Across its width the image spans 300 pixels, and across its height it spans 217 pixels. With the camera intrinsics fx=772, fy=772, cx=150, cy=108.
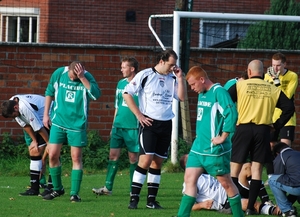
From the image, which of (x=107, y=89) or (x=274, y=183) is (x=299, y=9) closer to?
(x=107, y=89)

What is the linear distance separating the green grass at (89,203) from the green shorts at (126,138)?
740mm

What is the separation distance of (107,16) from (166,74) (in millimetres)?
8985

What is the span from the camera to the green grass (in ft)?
32.0

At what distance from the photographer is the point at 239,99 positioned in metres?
9.89

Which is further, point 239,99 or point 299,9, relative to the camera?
point 299,9

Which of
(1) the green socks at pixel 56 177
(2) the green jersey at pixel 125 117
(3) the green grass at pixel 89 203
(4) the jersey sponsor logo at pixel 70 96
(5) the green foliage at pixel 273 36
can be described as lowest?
(3) the green grass at pixel 89 203

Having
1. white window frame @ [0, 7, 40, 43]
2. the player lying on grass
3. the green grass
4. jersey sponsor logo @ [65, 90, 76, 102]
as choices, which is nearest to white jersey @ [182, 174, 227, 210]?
the player lying on grass

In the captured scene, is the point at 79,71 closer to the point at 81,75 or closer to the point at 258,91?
the point at 81,75

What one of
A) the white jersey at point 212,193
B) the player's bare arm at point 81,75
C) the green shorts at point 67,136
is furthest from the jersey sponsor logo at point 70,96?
the white jersey at point 212,193

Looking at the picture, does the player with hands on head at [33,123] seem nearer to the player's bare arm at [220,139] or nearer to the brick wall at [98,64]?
the brick wall at [98,64]

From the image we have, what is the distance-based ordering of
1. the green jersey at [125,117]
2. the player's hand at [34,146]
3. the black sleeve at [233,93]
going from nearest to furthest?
the black sleeve at [233,93] → the player's hand at [34,146] → the green jersey at [125,117]

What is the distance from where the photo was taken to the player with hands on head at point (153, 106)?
10062 mm

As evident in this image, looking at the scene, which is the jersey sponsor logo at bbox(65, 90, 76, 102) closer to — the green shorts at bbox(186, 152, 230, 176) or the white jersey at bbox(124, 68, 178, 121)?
the white jersey at bbox(124, 68, 178, 121)

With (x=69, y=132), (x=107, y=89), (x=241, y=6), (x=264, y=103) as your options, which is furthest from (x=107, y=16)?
(x=264, y=103)
